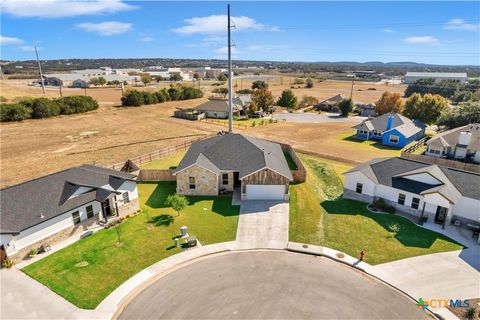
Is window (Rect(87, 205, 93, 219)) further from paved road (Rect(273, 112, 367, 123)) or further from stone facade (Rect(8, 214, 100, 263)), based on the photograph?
paved road (Rect(273, 112, 367, 123))

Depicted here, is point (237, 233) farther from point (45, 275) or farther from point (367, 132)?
point (367, 132)

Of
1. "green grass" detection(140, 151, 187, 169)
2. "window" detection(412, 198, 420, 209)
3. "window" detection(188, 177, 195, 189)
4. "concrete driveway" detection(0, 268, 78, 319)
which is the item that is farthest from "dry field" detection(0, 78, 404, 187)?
"concrete driveway" detection(0, 268, 78, 319)

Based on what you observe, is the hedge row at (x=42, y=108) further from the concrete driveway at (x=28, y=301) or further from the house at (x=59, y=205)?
the concrete driveway at (x=28, y=301)

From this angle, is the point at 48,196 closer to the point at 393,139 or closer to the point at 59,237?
the point at 59,237

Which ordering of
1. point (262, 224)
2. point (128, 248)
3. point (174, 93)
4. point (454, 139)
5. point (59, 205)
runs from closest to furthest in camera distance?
1. point (128, 248)
2. point (59, 205)
3. point (262, 224)
4. point (454, 139)
5. point (174, 93)

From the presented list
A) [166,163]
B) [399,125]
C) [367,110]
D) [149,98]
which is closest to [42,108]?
[149,98]

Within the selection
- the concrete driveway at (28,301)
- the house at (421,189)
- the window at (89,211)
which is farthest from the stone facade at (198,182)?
the concrete driveway at (28,301)

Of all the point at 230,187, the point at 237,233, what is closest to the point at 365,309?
the point at 237,233

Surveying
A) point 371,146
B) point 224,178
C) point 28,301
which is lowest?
point 28,301
